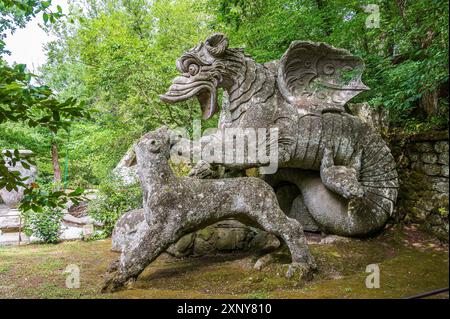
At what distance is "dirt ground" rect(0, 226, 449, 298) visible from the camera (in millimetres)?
3104

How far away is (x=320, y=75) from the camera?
474 centimetres

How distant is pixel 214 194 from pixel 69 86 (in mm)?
11958

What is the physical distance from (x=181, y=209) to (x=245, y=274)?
882 mm

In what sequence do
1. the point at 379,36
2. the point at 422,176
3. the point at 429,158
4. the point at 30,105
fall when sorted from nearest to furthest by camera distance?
1. the point at 30,105
2. the point at 429,158
3. the point at 422,176
4. the point at 379,36

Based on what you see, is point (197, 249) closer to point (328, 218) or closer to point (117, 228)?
point (117, 228)

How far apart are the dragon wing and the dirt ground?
1.65 metres

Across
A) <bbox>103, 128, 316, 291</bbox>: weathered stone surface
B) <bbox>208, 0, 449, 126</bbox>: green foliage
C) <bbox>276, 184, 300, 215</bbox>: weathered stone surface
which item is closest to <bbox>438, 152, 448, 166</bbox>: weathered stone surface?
<bbox>208, 0, 449, 126</bbox>: green foliage

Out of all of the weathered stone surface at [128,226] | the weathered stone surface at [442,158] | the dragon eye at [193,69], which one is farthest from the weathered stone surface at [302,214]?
the dragon eye at [193,69]

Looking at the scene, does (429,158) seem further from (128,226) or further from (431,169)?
(128,226)

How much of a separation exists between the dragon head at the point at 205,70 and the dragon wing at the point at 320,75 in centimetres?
66

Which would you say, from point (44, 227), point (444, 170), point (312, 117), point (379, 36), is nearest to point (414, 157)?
point (444, 170)

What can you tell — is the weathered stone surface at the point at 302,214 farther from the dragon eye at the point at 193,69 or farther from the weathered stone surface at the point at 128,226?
the dragon eye at the point at 193,69

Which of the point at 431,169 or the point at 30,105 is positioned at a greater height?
the point at 30,105
